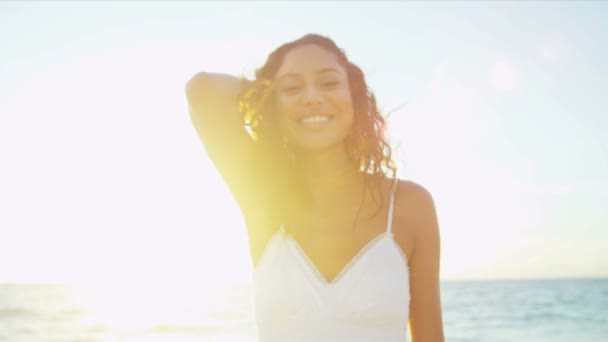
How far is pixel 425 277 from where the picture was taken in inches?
116

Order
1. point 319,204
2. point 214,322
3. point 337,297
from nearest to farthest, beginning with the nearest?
point 337,297 → point 319,204 → point 214,322

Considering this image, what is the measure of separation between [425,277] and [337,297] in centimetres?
37

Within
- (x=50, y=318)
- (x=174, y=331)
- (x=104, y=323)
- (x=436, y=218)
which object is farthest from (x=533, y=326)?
(x=436, y=218)

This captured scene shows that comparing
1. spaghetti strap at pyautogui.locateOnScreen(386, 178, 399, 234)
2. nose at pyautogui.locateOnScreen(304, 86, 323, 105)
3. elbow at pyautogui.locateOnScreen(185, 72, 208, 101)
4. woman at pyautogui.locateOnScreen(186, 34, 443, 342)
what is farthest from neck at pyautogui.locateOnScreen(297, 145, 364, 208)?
elbow at pyautogui.locateOnScreen(185, 72, 208, 101)

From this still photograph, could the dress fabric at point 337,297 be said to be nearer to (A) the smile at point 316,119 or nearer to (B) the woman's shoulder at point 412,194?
(B) the woman's shoulder at point 412,194

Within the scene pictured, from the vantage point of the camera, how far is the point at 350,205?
308cm

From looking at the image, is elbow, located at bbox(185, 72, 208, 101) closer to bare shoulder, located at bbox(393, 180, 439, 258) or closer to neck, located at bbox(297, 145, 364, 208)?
neck, located at bbox(297, 145, 364, 208)

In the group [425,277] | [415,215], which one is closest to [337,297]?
[425,277]

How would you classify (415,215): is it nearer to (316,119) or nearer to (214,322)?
(316,119)

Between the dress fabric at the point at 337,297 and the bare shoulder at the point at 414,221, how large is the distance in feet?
0.13

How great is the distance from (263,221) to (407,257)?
622 millimetres

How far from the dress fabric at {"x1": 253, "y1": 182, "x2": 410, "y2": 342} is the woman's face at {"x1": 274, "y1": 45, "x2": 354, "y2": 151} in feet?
1.44

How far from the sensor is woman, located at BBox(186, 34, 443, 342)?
2891 mm

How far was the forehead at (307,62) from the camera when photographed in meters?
3.03
